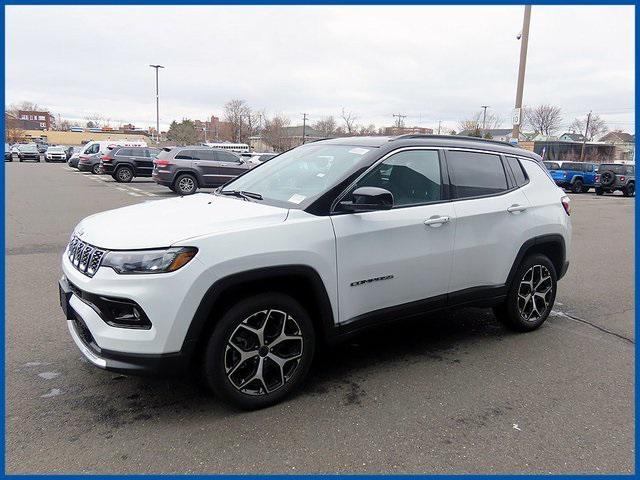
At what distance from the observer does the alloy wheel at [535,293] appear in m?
4.69

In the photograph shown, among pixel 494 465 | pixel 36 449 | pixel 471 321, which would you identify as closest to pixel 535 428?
pixel 494 465

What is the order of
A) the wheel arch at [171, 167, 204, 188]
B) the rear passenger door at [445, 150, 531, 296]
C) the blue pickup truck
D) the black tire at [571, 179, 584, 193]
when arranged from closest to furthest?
the rear passenger door at [445, 150, 531, 296], the wheel arch at [171, 167, 204, 188], the blue pickup truck, the black tire at [571, 179, 584, 193]

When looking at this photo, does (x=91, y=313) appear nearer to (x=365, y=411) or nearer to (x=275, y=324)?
(x=275, y=324)

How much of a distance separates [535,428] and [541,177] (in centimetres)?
269

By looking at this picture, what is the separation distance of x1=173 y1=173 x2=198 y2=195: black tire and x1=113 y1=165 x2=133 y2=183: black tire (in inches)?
291

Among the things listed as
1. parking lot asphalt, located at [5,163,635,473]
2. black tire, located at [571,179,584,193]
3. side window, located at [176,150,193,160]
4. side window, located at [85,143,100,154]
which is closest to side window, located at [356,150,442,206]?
parking lot asphalt, located at [5,163,635,473]

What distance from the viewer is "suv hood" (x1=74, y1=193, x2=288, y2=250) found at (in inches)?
117

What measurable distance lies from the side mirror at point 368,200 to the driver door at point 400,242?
0.25ft

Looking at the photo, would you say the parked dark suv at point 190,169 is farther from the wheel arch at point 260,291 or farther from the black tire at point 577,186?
the black tire at point 577,186

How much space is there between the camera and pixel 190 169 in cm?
1767

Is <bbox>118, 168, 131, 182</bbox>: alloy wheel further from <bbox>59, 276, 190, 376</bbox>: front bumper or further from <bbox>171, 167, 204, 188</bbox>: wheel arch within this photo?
<bbox>59, 276, 190, 376</bbox>: front bumper

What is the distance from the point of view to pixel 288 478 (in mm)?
2650

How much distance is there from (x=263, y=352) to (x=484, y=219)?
224 centimetres

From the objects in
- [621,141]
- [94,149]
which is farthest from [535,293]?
[621,141]
